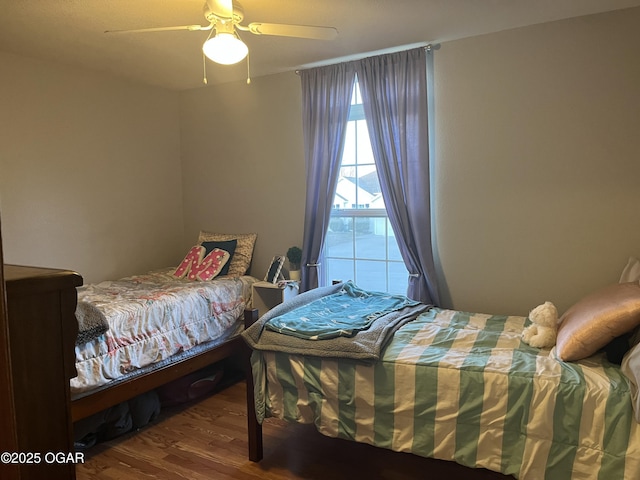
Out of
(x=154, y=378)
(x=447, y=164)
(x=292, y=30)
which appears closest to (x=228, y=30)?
(x=292, y=30)

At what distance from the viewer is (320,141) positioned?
11.4 ft

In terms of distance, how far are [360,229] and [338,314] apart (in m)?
1.08

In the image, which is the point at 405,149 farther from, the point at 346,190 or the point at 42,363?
the point at 42,363

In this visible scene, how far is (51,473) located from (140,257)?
3.05 metres

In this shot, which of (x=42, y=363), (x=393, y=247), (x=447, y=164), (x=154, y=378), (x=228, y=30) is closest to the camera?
(x=42, y=363)

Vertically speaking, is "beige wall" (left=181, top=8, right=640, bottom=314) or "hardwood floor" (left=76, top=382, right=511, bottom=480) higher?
"beige wall" (left=181, top=8, right=640, bottom=314)

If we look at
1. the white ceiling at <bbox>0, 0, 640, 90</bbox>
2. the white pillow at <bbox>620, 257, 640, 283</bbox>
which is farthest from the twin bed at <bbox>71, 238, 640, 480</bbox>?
the white ceiling at <bbox>0, 0, 640, 90</bbox>

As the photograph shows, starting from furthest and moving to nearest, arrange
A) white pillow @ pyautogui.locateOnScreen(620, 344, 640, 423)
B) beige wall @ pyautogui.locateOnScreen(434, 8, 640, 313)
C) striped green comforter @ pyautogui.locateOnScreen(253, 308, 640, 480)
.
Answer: beige wall @ pyautogui.locateOnScreen(434, 8, 640, 313) → striped green comforter @ pyautogui.locateOnScreen(253, 308, 640, 480) → white pillow @ pyautogui.locateOnScreen(620, 344, 640, 423)

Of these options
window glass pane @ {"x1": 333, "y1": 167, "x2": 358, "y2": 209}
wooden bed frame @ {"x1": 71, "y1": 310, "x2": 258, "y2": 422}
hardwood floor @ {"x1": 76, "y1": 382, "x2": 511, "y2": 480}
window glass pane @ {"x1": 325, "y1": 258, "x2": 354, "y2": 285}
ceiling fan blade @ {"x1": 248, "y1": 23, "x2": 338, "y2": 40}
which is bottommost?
hardwood floor @ {"x1": 76, "y1": 382, "x2": 511, "y2": 480}

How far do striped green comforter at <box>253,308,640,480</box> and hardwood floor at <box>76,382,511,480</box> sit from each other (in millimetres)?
305

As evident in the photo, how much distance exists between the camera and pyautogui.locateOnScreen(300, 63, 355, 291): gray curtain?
11.1 ft

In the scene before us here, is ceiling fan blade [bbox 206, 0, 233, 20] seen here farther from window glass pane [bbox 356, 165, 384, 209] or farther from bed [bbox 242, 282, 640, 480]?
window glass pane [bbox 356, 165, 384, 209]

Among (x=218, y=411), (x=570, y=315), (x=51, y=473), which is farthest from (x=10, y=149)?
(x=570, y=315)

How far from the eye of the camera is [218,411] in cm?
307
